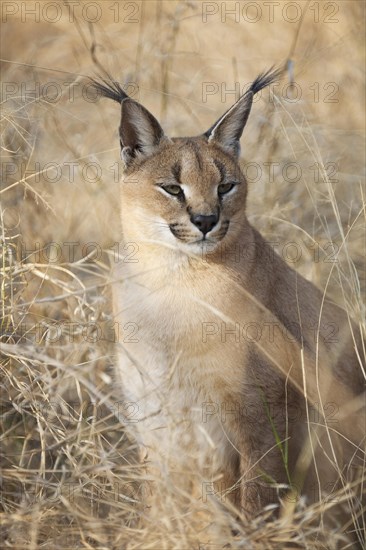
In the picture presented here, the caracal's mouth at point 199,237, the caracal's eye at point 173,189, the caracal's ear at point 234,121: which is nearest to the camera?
the caracal's mouth at point 199,237

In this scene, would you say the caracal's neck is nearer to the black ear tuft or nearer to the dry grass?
the dry grass

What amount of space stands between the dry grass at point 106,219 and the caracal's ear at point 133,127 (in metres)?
0.42

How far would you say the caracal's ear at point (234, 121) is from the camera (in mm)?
3885

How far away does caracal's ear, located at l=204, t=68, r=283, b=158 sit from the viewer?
3885 mm

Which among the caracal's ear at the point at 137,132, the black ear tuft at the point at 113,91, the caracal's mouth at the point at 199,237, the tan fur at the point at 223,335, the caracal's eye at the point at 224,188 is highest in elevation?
the black ear tuft at the point at 113,91

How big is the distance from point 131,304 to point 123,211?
0.44m

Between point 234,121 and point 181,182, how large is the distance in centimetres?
46

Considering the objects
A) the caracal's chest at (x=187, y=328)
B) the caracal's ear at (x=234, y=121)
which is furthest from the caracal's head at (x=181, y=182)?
the caracal's chest at (x=187, y=328)

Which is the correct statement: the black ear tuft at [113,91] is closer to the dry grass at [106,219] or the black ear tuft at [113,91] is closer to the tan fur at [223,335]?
the tan fur at [223,335]

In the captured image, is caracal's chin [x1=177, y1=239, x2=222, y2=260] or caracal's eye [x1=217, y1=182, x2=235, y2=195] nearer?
caracal's chin [x1=177, y1=239, x2=222, y2=260]

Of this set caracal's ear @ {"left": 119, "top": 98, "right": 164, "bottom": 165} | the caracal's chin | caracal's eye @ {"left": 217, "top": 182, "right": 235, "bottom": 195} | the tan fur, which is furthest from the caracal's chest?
caracal's ear @ {"left": 119, "top": 98, "right": 164, "bottom": 165}

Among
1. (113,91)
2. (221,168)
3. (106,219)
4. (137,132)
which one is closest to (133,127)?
(137,132)

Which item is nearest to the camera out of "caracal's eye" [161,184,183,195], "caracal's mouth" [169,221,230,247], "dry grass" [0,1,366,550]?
"dry grass" [0,1,366,550]

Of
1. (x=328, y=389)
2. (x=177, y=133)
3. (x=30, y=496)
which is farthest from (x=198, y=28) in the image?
(x=30, y=496)
